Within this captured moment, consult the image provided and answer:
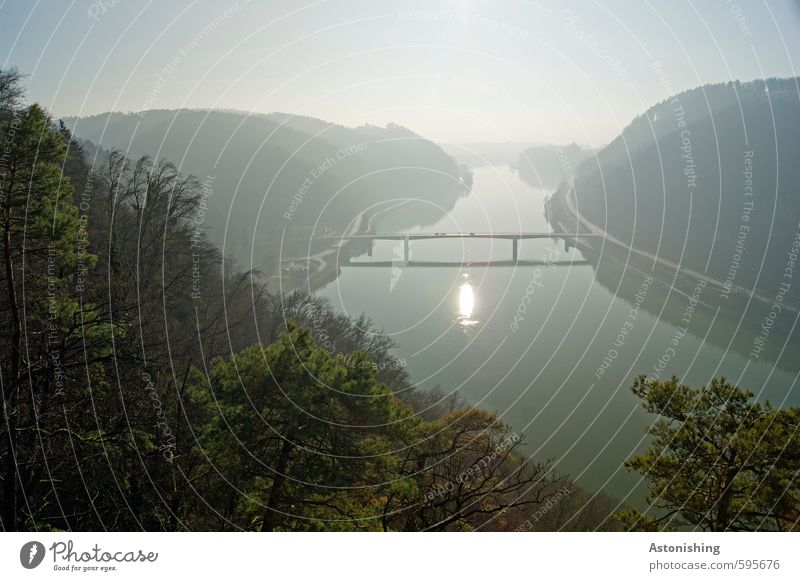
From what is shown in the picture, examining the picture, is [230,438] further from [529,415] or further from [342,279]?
[342,279]


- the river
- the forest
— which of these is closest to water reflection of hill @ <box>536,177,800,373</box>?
the river

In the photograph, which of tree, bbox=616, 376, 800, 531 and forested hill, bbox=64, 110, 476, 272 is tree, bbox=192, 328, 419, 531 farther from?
forested hill, bbox=64, 110, 476, 272

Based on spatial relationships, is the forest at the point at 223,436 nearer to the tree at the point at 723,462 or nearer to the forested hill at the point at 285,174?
the tree at the point at 723,462

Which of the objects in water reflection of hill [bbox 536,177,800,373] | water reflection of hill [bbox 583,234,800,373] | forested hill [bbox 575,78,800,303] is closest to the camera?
water reflection of hill [bbox 583,234,800,373]

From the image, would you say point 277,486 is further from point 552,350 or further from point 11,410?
point 552,350

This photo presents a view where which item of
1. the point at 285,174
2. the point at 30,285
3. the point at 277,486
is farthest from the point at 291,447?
the point at 285,174
